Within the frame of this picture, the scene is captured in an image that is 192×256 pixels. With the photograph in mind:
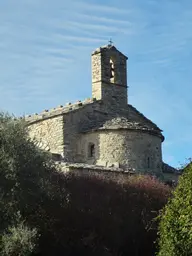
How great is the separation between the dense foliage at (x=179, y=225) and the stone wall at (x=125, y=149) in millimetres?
11474

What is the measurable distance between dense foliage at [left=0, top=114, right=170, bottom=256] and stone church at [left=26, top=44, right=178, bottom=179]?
3951 mm

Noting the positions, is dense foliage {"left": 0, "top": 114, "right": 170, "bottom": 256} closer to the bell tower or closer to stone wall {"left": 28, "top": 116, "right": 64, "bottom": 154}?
stone wall {"left": 28, "top": 116, "right": 64, "bottom": 154}

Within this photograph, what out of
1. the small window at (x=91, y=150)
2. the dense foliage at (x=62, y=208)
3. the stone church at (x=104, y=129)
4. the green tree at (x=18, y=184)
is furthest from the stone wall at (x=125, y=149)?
the green tree at (x=18, y=184)

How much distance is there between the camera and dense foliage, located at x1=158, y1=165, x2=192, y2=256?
1747cm

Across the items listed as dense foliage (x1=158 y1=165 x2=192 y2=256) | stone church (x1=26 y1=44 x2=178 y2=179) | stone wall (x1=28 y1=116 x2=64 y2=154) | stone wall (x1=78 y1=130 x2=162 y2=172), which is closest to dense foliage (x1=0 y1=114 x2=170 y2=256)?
stone church (x1=26 y1=44 x2=178 y2=179)

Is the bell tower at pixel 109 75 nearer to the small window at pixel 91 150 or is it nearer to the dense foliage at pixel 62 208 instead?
the small window at pixel 91 150

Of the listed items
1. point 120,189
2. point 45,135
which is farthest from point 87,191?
point 45,135

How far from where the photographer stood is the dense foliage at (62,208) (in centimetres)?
2139

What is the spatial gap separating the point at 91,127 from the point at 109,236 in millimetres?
8966

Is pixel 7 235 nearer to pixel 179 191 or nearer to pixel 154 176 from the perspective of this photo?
pixel 179 191

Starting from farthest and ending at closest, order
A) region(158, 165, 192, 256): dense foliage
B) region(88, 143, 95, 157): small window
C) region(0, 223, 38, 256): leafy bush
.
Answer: region(88, 143, 95, 157): small window < region(0, 223, 38, 256): leafy bush < region(158, 165, 192, 256): dense foliage

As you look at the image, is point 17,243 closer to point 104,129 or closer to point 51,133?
point 104,129

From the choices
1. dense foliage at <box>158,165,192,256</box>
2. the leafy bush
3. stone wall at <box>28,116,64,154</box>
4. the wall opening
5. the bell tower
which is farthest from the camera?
the wall opening

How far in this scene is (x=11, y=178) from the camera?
21.7 metres
